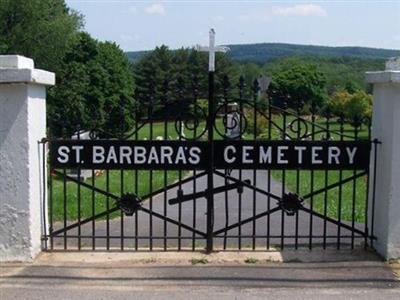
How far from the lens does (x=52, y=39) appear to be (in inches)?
1678

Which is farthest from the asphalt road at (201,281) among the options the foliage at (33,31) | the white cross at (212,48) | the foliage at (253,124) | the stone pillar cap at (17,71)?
the foliage at (33,31)

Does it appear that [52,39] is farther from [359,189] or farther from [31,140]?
[31,140]

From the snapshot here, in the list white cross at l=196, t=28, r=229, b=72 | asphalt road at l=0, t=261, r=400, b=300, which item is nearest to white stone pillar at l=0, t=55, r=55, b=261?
asphalt road at l=0, t=261, r=400, b=300

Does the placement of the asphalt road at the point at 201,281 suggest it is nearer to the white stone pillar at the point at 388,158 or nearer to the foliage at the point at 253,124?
the white stone pillar at the point at 388,158

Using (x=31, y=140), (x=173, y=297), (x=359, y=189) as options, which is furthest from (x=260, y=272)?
(x=359, y=189)

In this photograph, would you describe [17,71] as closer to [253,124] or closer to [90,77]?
[253,124]

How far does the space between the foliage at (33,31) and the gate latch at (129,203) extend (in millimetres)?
35917

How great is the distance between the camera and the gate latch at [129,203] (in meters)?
6.69

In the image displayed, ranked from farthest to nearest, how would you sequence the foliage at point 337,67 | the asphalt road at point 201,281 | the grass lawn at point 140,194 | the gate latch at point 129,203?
the foliage at point 337,67 → the grass lawn at point 140,194 → the gate latch at point 129,203 → the asphalt road at point 201,281

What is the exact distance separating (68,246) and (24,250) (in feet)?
3.13

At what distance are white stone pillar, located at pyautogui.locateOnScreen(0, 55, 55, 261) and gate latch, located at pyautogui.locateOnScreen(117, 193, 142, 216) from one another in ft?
2.77

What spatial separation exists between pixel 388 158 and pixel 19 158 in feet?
11.4

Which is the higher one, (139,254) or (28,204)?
(28,204)

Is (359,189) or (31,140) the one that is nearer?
(31,140)
